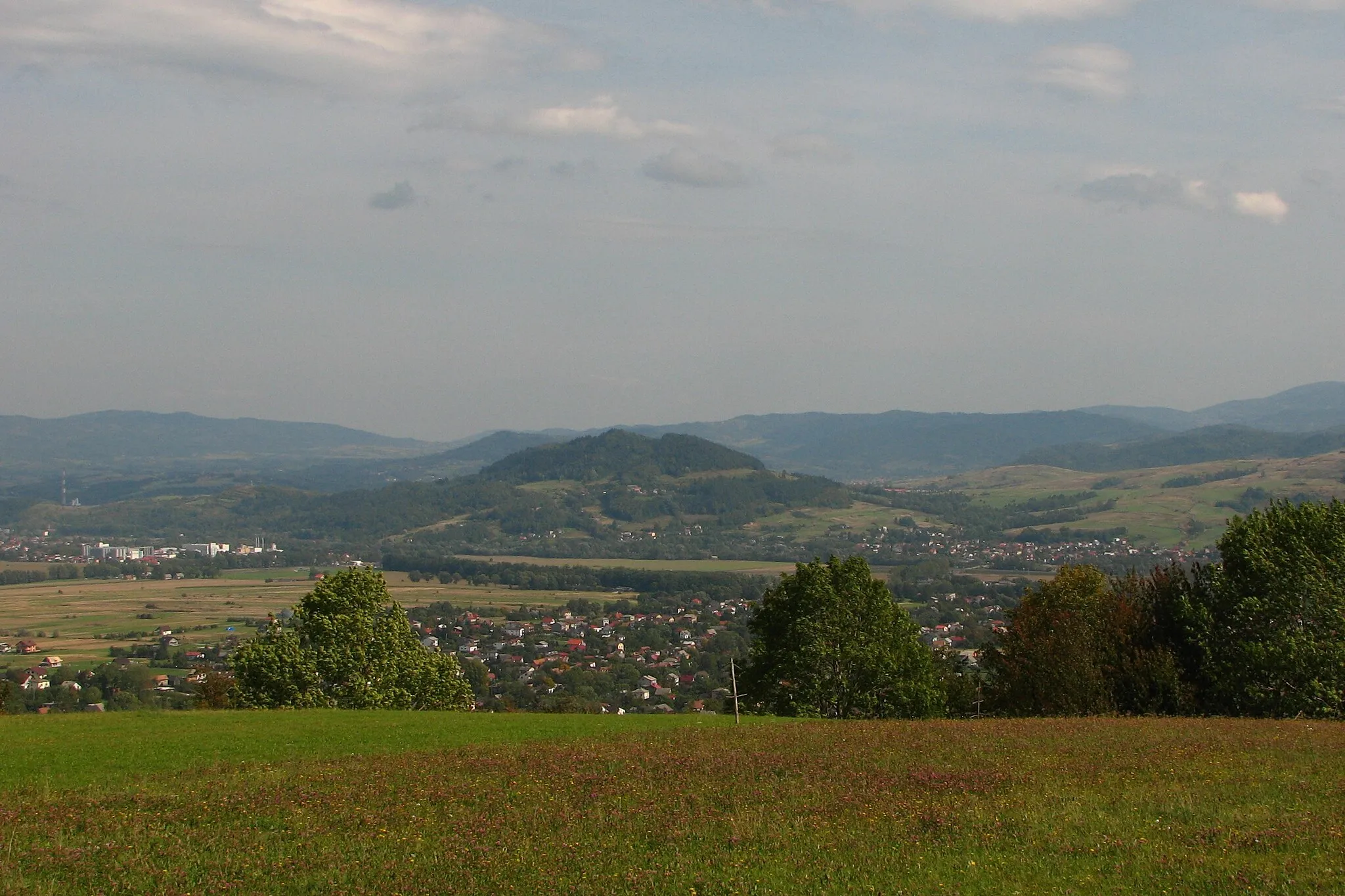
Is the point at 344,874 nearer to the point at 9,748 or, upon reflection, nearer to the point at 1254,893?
the point at 1254,893

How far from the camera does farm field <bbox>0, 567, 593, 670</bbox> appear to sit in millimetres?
107938

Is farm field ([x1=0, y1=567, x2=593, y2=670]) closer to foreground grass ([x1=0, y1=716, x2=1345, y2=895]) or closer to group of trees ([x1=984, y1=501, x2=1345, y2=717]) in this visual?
group of trees ([x1=984, y1=501, x2=1345, y2=717])

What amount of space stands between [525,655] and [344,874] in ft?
293

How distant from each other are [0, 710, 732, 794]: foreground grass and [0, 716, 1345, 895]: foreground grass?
6.44 ft

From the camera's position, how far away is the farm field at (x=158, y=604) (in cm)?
10794

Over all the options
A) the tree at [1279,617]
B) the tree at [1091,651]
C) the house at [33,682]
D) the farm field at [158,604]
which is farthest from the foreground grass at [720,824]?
the farm field at [158,604]

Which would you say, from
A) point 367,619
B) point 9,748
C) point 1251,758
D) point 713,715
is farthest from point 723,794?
point 367,619

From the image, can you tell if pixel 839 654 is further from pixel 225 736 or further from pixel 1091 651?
pixel 225 736

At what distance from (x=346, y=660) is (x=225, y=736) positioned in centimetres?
2015

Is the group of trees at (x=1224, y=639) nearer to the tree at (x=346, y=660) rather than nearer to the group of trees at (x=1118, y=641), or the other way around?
the group of trees at (x=1118, y=641)

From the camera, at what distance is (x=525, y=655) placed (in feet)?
331

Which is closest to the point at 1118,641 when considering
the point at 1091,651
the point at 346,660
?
the point at 1091,651

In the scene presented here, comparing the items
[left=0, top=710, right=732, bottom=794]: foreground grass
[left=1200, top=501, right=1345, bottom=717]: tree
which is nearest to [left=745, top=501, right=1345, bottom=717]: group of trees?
[left=1200, top=501, right=1345, bottom=717]: tree

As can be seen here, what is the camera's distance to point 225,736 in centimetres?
2781
